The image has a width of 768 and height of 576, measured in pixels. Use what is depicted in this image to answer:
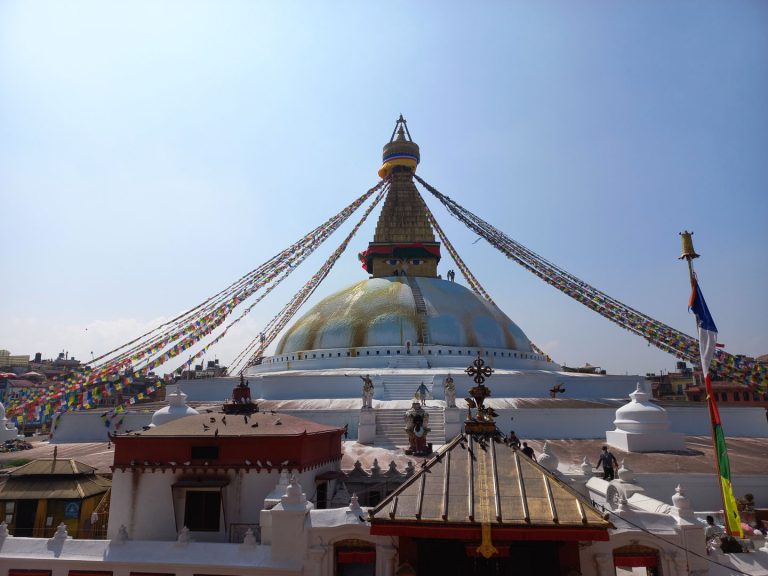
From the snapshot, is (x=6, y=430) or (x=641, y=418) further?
(x=6, y=430)

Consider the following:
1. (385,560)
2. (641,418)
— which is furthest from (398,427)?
(385,560)

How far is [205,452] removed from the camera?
921 cm

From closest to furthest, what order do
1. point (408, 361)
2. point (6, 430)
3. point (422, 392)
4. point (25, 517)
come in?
point (25, 517), point (422, 392), point (6, 430), point (408, 361)

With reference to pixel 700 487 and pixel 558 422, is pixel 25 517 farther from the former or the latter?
pixel 558 422

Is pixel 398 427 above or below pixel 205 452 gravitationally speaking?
above

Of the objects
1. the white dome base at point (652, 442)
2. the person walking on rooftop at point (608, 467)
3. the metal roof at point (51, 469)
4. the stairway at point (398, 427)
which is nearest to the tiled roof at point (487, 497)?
the person walking on rooftop at point (608, 467)

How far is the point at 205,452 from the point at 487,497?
6.31m

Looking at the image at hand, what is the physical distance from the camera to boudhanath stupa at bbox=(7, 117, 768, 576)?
15.2 feet

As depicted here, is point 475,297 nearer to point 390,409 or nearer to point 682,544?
point 390,409

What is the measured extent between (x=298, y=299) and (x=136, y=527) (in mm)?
19740

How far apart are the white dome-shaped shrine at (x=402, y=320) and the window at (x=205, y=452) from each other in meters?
14.1

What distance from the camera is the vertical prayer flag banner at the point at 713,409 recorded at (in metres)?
7.58

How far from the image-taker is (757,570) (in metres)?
6.43

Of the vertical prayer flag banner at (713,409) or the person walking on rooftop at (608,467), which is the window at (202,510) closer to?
the person walking on rooftop at (608,467)
